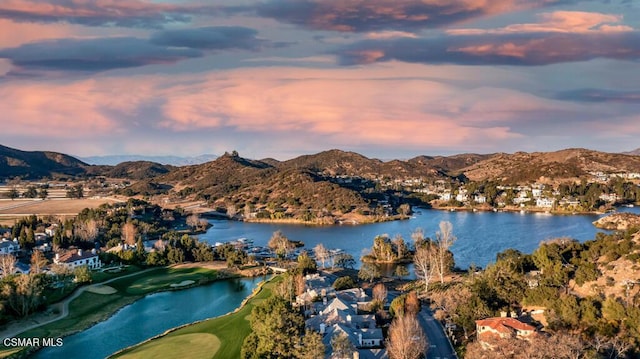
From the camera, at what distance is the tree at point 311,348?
93.4 feet

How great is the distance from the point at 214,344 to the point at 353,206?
97.2m

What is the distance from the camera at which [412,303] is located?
38594mm

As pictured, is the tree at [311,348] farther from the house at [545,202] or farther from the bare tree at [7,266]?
the house at [545,202]

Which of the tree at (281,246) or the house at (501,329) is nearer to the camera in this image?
the house at (501,329)

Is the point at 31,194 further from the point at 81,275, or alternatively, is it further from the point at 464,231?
the point at 464,231

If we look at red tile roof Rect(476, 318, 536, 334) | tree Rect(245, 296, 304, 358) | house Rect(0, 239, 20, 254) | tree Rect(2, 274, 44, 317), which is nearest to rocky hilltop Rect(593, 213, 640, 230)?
red tile roof Rect(476, 318, 536, 334)

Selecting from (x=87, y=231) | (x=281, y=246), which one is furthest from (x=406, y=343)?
(x=87, y=231)

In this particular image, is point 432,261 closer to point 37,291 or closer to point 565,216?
point 37,291

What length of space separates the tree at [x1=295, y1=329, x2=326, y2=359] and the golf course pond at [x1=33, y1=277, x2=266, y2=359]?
53.6ft

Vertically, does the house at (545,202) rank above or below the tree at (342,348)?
above

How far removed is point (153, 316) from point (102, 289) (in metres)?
10.4

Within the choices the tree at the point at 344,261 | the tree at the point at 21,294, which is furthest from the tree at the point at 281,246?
the tree at the point at 21,294

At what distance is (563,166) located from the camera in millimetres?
169375

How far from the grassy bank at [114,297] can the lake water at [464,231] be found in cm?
2557
